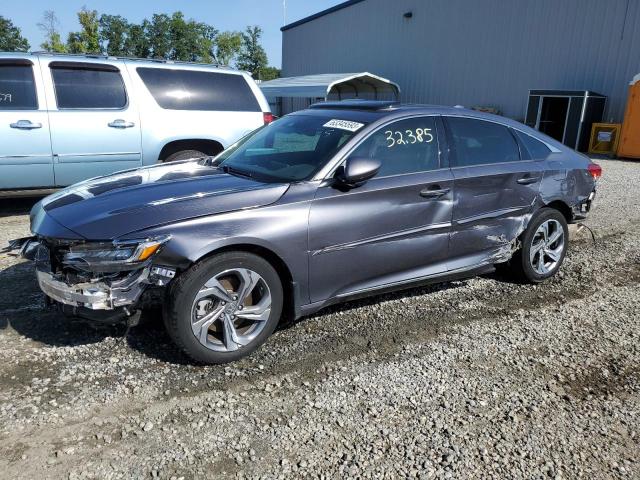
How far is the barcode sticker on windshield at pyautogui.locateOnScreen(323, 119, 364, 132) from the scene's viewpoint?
12.6 feet

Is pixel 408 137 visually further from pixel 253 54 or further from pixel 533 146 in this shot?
pixel 253 54

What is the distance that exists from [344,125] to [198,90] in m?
3.90

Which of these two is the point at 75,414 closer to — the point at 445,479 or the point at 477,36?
the point at 445,479

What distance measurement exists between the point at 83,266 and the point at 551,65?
22032 mm

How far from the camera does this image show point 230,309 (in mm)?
3230

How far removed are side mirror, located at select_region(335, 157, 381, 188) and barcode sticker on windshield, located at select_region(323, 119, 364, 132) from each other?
14.7 inches

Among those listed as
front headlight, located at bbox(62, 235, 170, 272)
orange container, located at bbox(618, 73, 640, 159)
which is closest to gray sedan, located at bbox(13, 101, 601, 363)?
front headlight, located at bbox(62, 235, 170, 272)

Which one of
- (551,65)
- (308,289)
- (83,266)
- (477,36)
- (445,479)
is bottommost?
(445,479)

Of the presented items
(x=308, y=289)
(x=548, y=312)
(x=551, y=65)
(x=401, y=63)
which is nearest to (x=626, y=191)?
(x=548, y=312)

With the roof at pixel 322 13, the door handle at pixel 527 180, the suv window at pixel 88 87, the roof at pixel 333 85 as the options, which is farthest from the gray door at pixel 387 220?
the roof at pixel 322 13

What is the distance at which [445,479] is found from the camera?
240 cm

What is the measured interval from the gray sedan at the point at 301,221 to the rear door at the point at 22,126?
9.43 feet

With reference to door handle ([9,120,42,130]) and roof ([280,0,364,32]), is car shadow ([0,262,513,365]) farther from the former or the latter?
roof ([280,0,364,32])

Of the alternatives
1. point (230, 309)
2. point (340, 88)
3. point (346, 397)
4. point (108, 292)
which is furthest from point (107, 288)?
point (340, 88)
